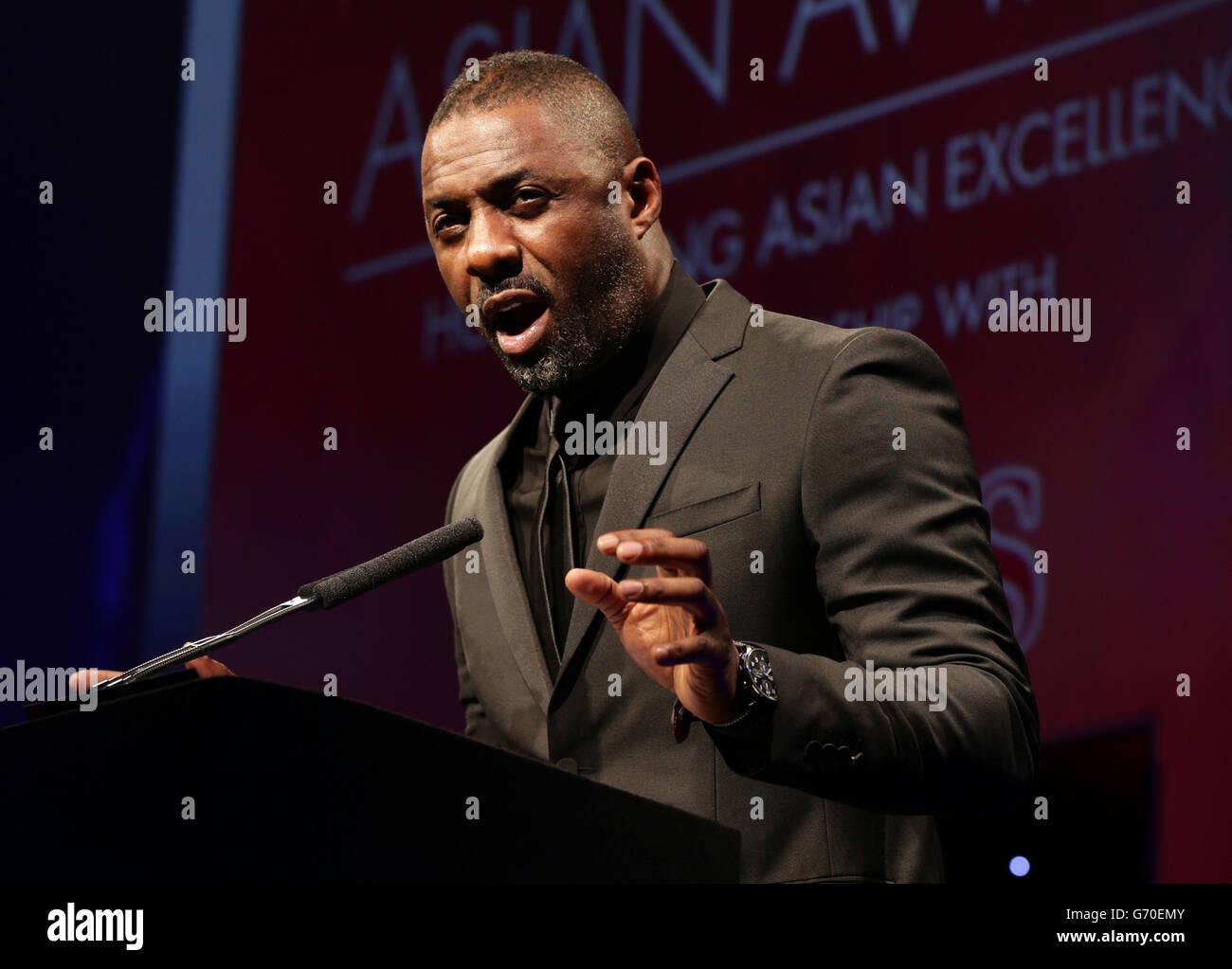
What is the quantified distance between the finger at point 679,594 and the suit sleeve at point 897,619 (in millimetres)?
142

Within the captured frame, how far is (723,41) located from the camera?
3432 millimetres

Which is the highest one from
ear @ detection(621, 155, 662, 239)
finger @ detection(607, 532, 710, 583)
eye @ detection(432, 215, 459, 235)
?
ear @ detection(621, 155, 662, 239)

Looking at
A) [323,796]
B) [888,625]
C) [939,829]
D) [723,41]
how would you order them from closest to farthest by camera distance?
[323,796], [888,625], [939,829], [723,41]

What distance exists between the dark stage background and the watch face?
6.44 feet

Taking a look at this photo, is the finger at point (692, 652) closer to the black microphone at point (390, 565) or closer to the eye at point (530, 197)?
the black microphone at point (390, 565)

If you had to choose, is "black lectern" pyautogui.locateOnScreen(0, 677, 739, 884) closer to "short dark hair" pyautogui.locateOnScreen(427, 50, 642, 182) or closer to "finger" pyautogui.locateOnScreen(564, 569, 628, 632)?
"finger" pyautogui.locateOnScreen(564, 569, 628, 632)

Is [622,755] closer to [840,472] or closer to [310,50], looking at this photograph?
[840,472]

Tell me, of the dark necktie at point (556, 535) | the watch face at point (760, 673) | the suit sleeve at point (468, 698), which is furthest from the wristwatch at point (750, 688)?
the suit sleeve at point (468, 698)

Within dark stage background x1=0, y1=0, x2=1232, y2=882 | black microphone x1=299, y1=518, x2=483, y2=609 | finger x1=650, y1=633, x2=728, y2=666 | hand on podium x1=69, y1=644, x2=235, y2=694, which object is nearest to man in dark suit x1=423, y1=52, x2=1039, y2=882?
finger x1=650, y1=633, x2=728, y2=666

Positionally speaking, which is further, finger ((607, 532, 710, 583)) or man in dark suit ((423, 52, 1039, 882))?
man in dark suit ((423, 52, 1039, 882))

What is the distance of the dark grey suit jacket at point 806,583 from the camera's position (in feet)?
4.95

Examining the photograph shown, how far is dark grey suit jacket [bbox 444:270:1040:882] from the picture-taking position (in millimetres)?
1508
